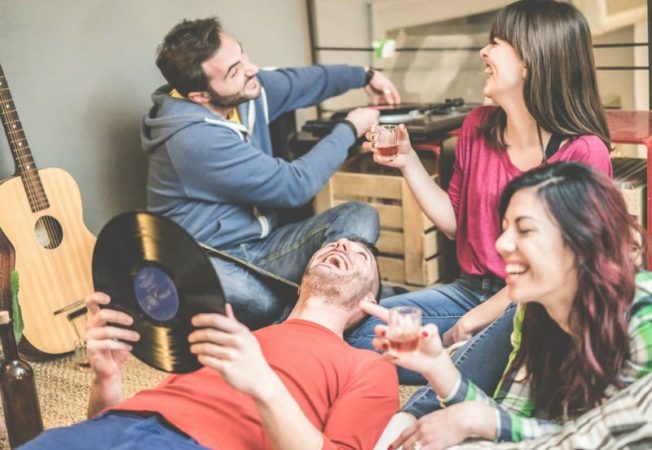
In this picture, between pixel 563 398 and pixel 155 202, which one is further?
pixel 155 202

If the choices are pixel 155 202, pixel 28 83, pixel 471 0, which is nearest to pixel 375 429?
pixel 155 202

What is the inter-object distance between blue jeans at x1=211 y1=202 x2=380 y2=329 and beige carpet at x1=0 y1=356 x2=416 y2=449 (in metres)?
0.33

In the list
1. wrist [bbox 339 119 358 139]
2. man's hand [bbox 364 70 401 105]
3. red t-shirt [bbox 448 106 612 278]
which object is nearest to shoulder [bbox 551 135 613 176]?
red t-shirt [bbox 448 106 612 278]

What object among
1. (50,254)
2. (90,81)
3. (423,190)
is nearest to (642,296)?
(423,190)

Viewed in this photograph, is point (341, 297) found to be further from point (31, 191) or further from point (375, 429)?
point (31, 191)

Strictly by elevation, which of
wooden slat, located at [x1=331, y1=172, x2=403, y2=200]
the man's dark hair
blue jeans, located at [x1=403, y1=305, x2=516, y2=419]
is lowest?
blue jeans, located at [x1=403, y1=305, x2=516, y2=419]

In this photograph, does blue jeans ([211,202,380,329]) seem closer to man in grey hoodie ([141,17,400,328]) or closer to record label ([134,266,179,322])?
man in grey hoodie ([141,17,400,328])

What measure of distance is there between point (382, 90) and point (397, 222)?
54cm

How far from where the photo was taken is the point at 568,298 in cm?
133

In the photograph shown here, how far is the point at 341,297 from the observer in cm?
192

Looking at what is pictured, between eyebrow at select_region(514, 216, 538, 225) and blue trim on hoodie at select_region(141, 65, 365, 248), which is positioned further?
blue trim on hoodie at select_region(141, 65, 365, 248)

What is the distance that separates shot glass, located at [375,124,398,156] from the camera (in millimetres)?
2082

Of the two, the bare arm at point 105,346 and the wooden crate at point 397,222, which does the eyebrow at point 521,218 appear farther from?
the wooden crate at point 397,222

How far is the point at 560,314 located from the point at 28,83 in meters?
2.05
